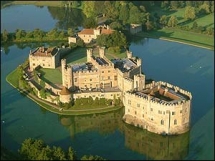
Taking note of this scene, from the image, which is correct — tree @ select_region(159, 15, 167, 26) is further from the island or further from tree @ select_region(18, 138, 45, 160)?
tree @ select_region(18, 138, 45, 160)

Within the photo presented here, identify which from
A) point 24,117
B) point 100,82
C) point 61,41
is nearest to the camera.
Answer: point 24,117

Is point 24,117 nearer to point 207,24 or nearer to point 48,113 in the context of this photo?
point 48,113

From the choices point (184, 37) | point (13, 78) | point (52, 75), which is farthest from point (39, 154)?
point (184, 37)

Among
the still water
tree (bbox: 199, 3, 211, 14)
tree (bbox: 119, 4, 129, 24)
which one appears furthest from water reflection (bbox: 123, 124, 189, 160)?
tree (bbox: 199, 3, 211, 14)

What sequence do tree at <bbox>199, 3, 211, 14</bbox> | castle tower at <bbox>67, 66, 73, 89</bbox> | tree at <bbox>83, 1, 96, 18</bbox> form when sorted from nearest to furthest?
castle tower at <bbox>67, 66, 73, 89</bbox>
tree at <bbox>83, 1, 96, 18</bbox>
tree at <bbox>199, 3, 211, 14</bbox>

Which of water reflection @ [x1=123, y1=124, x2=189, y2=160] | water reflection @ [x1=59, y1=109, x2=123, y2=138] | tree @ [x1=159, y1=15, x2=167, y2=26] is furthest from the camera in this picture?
tree @ [x1=159, y1=15, x2=167, y2=26]

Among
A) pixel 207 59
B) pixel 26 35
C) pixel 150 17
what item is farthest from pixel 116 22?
pixel 207 59

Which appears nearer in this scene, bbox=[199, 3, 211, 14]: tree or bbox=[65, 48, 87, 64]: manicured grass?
bbox=[65, 48, 87, 64]: manicured grass
